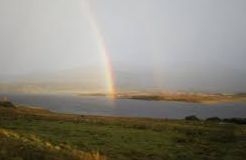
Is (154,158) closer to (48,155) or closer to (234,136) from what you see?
(48,155)

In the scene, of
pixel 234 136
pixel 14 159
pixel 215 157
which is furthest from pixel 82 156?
pixel 234 136

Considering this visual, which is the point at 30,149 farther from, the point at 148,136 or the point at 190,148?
the point at 148,136

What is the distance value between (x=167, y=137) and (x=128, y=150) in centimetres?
1009

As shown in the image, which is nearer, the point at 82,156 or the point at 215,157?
the point at 82,156

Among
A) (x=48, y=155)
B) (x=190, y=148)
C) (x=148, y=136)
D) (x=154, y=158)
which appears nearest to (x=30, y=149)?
(x=48, y=155)

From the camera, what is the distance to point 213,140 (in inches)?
Answer: 1458

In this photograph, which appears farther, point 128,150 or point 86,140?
point 86,140

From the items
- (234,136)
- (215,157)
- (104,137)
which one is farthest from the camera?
(234,136)

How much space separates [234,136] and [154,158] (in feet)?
59.9

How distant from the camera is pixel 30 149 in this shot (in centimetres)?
1964

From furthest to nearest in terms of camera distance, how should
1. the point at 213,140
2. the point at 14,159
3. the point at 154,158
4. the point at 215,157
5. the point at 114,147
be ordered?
the point at 213,140 < the point at 114,147 < the point at 215,157 < the point at 154,158 < the point at 14,159

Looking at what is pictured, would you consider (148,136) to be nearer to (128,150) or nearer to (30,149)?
(128,150)

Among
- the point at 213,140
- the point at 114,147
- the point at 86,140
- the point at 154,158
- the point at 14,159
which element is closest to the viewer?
the point at 14,159

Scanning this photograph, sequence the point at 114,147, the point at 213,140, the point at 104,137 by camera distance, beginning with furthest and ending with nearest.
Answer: the point at 213,140 → the point at 104,137 → the point at 114,147
